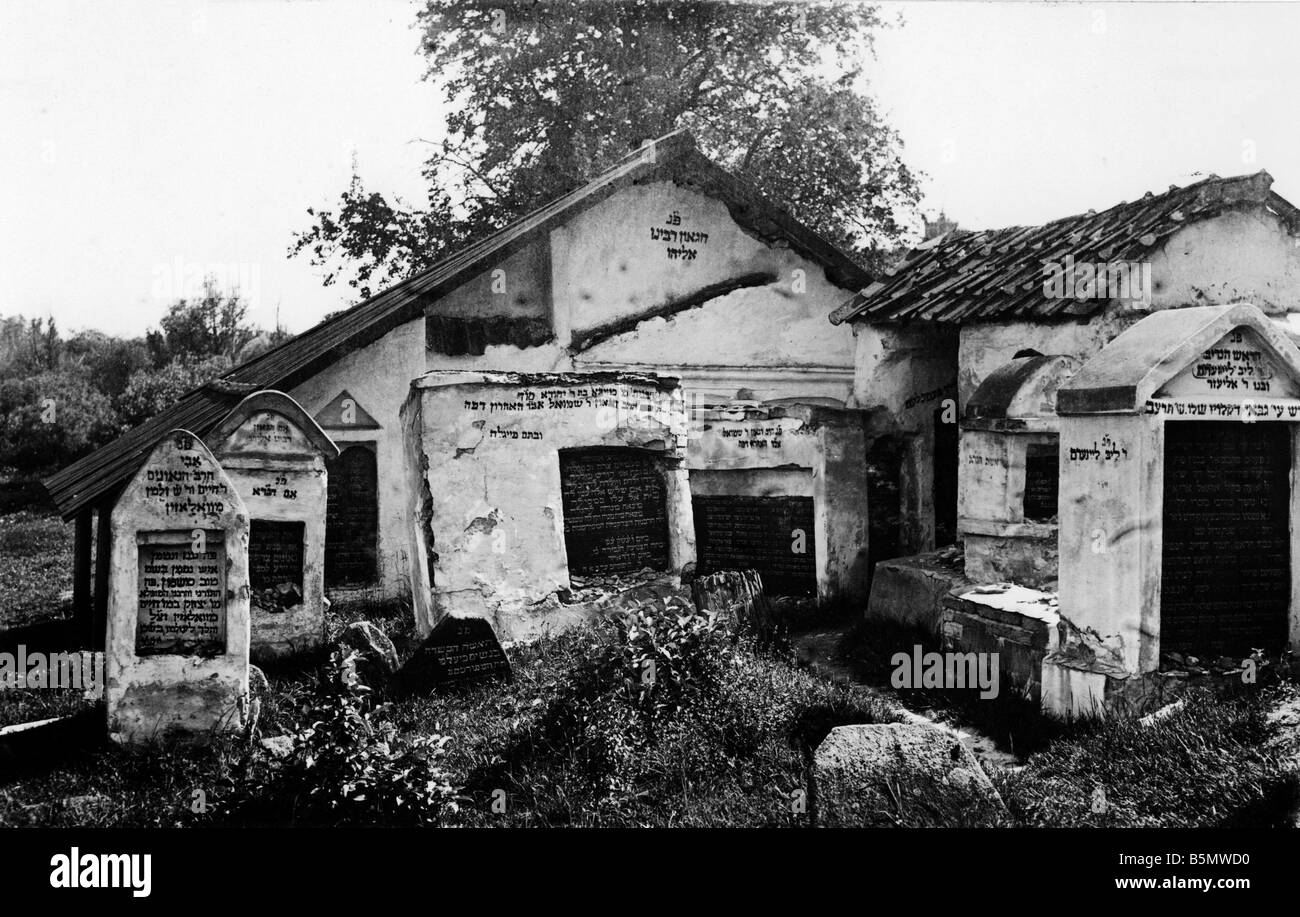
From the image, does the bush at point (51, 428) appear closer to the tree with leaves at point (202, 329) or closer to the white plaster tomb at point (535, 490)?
the tree with leaves at point (202, 329)

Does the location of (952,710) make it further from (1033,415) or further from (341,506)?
(341,506)

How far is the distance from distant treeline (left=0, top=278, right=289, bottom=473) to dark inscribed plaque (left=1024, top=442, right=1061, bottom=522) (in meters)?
14.7

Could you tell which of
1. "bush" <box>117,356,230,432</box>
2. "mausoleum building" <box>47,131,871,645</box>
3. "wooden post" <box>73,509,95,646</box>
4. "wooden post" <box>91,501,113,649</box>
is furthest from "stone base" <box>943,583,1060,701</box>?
"bush" <box>117,356,230,432</box>

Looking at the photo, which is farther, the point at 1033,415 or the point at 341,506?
the point at 341,506

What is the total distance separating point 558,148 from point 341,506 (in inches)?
331

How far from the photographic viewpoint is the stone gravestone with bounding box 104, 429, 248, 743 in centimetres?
691

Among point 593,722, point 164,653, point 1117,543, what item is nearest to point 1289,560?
point 1117,543

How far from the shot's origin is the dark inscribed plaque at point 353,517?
11789 mm

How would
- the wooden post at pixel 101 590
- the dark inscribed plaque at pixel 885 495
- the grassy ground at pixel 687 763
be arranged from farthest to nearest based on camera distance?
the dark inscribed plaque at pixel 885 495 → the wooden post at pixel 101 590 → the grassy ground at pixel 687 763

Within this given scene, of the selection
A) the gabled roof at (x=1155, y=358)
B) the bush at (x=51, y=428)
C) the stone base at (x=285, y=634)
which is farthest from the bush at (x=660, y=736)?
the bush at (x=51, y=428)

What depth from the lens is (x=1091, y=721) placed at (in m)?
6.81

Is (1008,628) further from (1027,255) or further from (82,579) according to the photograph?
(82,579)

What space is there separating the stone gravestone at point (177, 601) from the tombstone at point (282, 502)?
2.15m

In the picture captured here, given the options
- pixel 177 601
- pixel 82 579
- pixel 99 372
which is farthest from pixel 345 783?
pixel 99 372
